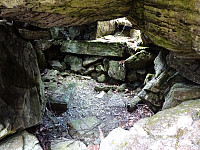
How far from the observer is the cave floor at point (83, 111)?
18.9 ft

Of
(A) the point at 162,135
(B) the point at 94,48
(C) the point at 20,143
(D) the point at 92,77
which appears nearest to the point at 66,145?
(C) the point at 20,143

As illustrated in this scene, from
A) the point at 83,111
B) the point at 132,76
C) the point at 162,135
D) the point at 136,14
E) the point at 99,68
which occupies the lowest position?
the point at 83,111

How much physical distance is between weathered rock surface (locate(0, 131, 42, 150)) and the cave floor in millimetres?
953

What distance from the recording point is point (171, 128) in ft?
9.00

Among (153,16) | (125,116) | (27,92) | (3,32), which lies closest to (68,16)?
(153,16)

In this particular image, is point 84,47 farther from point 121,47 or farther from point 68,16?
point 68,16

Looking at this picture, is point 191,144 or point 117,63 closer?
point 191,144

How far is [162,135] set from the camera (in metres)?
2.64

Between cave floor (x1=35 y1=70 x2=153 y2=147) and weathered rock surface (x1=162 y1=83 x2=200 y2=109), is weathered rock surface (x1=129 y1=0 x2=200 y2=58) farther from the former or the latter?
cave floor (x1=35 y1=70 x2=153 y2=147)

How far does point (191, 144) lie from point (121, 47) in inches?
313

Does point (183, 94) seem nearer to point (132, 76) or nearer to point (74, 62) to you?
point (132, 76)

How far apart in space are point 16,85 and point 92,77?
262 inches

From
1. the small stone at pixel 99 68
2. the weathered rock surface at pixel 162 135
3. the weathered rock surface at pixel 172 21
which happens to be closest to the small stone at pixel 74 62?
the small stone at pixel 99 68

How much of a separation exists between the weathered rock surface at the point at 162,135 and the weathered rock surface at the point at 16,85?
2.65 metres
